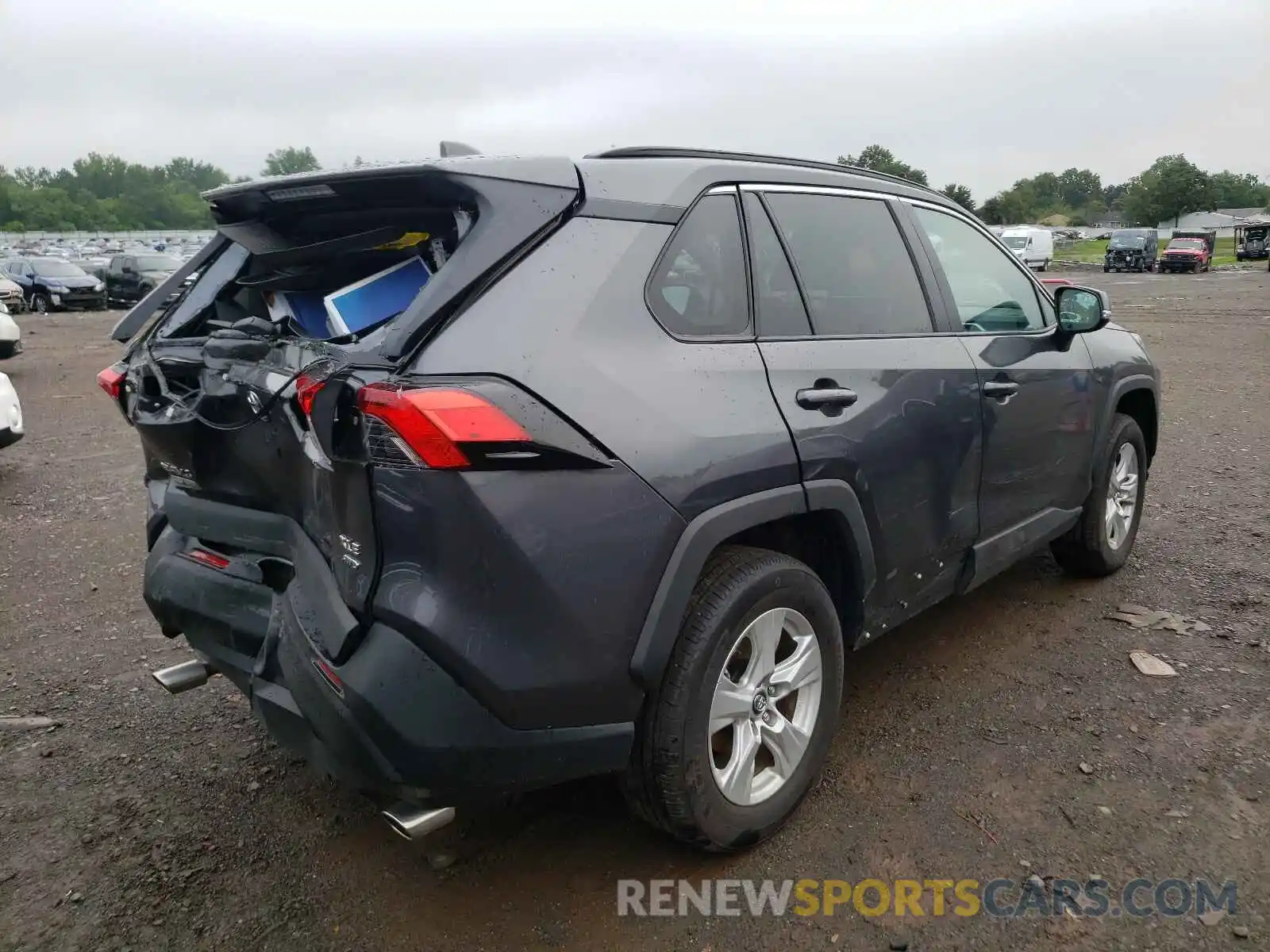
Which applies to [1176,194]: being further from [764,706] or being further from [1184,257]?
[764,706]

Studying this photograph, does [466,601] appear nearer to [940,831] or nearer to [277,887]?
[277,887]

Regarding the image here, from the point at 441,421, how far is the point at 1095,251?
226 feet

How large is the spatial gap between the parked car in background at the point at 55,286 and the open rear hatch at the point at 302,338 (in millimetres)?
27316

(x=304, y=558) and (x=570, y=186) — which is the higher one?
(x=570, y=186)

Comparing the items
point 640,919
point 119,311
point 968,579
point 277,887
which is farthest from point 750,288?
point 119,311

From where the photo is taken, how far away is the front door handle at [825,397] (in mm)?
2621

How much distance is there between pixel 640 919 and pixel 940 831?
0.93 meters

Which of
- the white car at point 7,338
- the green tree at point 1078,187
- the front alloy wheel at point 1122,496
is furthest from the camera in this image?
the green tree at point 1078,187

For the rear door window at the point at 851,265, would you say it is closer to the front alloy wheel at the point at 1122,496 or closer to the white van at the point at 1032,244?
the front alloy wheel at the point at 1122,496

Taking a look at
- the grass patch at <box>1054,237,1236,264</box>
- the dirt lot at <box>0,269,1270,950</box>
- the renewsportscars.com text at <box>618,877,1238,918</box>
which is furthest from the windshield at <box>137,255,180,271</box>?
the grass patch at <box>1054,237,1236,264</box>

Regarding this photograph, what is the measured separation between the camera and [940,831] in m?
2.71

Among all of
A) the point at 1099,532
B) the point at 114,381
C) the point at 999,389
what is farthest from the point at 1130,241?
the point at 114,381

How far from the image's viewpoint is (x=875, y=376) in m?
2.88

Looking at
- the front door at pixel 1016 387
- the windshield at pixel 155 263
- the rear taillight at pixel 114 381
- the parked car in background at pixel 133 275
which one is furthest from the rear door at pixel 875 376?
the windshield at pixel 155 263
